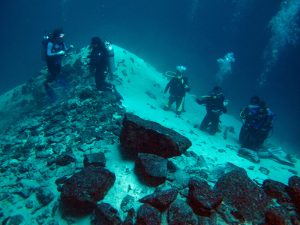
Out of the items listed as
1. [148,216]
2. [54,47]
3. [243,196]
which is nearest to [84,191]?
[148,216]

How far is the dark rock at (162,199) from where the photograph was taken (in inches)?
155

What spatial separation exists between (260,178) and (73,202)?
4.53 meters

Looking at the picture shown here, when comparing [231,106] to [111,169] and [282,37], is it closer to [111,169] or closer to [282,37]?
[282,37]

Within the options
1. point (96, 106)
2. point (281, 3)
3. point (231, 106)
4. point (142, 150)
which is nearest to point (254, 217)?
point (142, 150)

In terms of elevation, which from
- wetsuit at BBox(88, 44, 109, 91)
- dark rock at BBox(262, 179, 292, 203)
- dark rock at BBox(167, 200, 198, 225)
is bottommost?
dark rock at BBox(167, 200, 198, 225)

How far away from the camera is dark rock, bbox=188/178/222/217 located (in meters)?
3.88

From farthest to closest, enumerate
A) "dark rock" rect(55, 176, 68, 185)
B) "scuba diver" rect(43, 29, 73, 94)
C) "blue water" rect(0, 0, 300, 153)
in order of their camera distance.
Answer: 1. "blue water" rect(0, 0, 300, 153)
2. "scuba diver" rect(43, 29, 73, 94)
3. "dark rock" rect(55, 176, 68, 185)

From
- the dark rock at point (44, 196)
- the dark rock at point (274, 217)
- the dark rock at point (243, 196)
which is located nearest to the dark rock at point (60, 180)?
the dark rock at point (44, 196)

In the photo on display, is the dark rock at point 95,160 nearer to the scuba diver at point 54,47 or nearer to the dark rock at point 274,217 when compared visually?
the dark rock at point 274,217

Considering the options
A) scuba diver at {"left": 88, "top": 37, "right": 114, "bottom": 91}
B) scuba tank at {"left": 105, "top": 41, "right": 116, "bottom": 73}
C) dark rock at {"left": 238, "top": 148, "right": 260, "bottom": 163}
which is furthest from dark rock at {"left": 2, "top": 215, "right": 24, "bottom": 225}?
dark rock at {"left": 238, "top": 148, "right": 260, "bottom": 163}

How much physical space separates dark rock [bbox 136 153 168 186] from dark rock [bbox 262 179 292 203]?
5.91ft

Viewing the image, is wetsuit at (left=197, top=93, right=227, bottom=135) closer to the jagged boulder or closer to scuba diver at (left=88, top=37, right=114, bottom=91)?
scuba diver at (left=88, top=37, right=114, bottom=91)

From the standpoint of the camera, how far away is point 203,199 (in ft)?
12.9

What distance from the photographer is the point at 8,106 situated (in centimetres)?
1143
